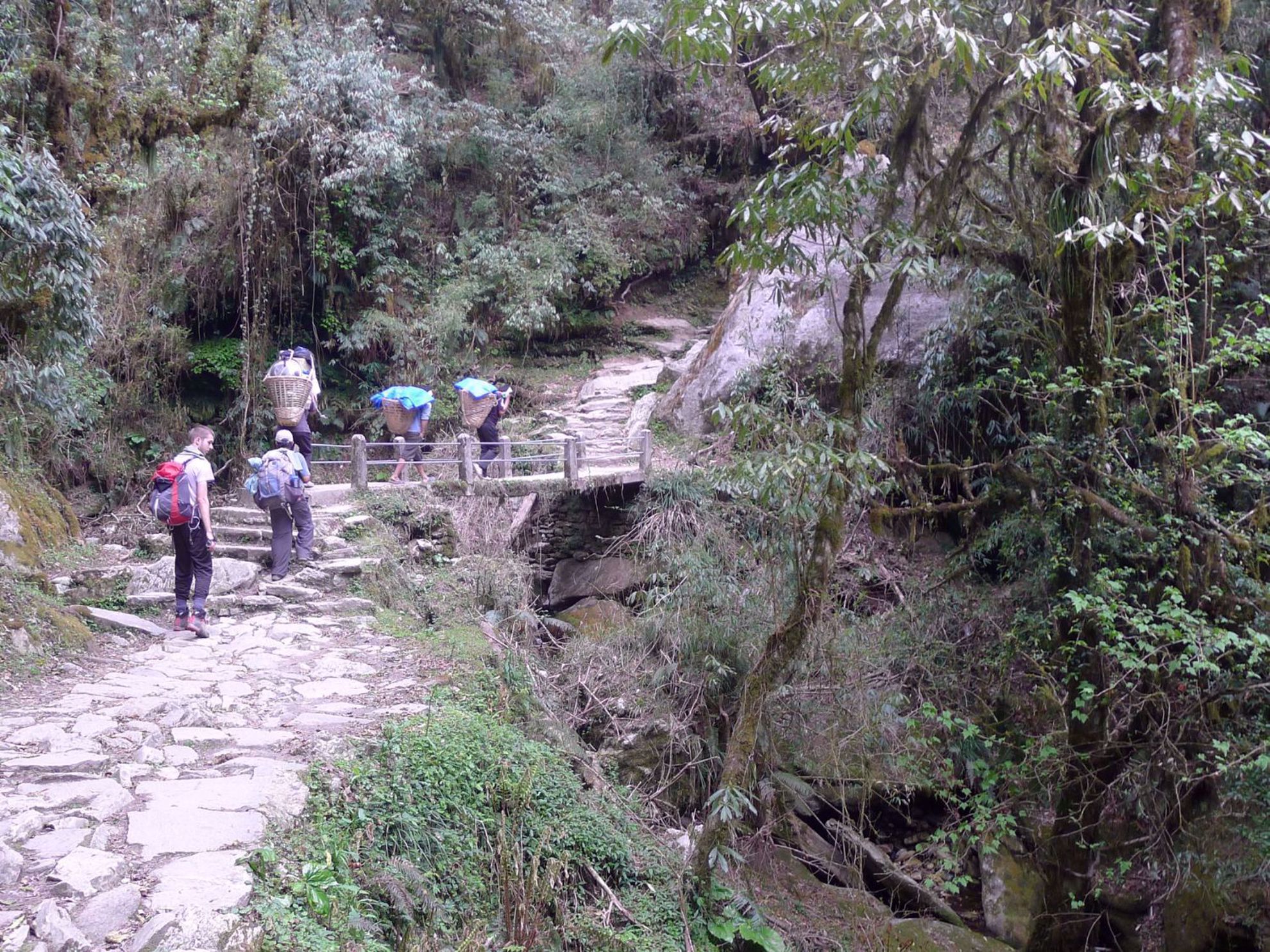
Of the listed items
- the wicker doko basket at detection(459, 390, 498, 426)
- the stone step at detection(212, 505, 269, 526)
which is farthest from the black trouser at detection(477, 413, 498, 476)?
the stone step at detection(212, 505, 269, 526)

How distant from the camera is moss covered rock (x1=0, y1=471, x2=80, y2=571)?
8.69 meters

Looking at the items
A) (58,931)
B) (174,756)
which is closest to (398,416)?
(174,756)

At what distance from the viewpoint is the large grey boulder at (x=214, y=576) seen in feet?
29.4

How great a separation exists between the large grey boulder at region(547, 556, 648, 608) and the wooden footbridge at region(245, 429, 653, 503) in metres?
1.15

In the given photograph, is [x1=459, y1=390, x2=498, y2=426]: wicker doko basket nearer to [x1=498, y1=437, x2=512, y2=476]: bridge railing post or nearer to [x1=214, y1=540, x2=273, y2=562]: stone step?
[x1=498, y1=437, x2=512, y2=476]: bridge railing post

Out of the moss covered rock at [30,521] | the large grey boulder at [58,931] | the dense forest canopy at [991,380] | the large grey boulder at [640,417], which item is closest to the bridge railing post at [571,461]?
the dense forest canopy at [991,380]

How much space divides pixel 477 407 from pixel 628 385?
5.43 meters

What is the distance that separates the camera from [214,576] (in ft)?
30.0

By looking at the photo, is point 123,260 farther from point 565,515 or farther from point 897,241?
point 897,241

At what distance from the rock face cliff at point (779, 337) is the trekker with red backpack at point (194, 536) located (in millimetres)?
6780

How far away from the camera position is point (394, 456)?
15.7 metres

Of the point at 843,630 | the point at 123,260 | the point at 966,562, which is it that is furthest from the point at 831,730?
the point at 123,260

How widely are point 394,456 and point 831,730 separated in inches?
386

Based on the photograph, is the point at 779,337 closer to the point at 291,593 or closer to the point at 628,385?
the point at 628,385
